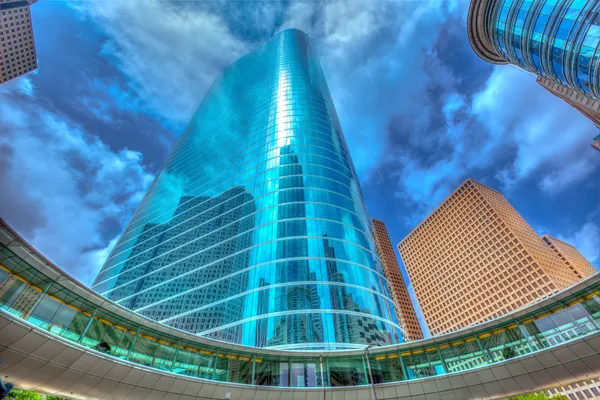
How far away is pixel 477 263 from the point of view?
135 m

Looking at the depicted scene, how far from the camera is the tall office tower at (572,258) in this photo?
491ft

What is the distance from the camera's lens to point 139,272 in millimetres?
82750

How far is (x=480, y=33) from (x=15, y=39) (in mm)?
149087

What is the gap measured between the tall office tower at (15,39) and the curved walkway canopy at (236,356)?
136m

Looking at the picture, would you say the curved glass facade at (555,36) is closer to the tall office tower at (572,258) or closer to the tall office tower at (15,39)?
the tall office tower at (572,258)

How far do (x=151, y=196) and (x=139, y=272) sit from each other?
31.2 m

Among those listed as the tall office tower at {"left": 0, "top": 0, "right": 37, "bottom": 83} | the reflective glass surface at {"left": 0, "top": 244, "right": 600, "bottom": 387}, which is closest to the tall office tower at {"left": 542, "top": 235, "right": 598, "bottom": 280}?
the reflective glass surface at {"left": 0, "top": 244, "right": 600, "bottom": 387}

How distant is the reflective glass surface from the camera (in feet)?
62.5

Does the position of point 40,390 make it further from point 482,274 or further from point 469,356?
point 482,274

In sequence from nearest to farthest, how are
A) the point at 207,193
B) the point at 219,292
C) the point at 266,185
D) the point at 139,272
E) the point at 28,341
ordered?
1. the point at 28,341
2. the point at 219,292
3. the point at 266,185
4. the point at 139,272
5. the point at 207,193

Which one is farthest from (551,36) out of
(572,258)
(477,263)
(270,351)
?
(572,258)

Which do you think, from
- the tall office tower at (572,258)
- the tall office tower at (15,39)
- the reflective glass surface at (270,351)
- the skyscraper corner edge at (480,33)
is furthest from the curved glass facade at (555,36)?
the tall office tower at (15,39)

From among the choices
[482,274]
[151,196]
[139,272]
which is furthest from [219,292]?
[482,274]

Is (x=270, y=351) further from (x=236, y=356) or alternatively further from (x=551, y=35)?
(x=551, y=35)
